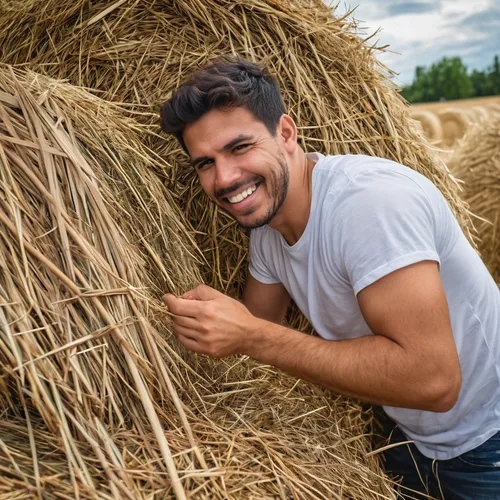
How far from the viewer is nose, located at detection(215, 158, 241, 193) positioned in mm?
1829

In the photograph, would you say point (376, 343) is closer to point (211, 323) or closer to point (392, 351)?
point (392, 351)

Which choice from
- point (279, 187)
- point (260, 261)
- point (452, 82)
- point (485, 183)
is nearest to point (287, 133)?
point (279, 187)

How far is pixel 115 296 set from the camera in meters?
1.41

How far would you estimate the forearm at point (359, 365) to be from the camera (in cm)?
161

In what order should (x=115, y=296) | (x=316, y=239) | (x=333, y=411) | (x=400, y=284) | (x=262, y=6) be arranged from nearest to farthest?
(x=115, y=296)
(x=400, y=284)
(x=316, y=239)
(x=333, y=411)
(x=262, y=6)

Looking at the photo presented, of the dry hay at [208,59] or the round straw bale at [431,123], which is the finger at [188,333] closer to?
the dry hay at [208,59]

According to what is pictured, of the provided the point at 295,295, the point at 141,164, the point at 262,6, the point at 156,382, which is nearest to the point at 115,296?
the point at 156,382

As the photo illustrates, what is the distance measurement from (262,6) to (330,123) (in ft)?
1.57

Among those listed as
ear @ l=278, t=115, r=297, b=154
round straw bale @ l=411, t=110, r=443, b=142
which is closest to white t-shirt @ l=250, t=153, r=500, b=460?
ear @ l=278, t=115, r=297, b=154

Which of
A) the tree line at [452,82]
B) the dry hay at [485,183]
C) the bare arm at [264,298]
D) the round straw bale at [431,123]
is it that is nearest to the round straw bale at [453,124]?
the round straw bale at [431,123]

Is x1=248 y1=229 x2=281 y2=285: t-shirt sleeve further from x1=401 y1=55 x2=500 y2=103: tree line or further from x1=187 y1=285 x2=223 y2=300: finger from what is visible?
x1=401 y1=55 x2=500 y2=103: tree line

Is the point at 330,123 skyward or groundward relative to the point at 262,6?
groundward

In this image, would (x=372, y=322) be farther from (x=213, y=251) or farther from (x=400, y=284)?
(x=213, y=251)

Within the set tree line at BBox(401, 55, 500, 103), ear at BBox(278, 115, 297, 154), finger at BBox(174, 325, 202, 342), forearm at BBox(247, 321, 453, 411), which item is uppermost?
tree line at BBox(401, 55, 500, 103)
